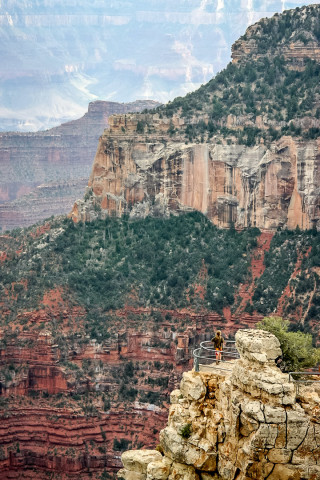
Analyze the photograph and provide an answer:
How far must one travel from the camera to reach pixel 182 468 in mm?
31797

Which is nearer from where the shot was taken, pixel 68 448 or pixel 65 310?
pixel 68 448

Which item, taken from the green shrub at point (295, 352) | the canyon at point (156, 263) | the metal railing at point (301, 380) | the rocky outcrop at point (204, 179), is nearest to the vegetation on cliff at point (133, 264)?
the canyon at point (156, 263)

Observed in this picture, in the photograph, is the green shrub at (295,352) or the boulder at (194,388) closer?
the boulder at (194,388)

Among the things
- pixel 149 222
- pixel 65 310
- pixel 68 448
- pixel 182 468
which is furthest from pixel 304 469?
pixel 149 222

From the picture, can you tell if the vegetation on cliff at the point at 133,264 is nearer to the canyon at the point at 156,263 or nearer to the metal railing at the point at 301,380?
the canyon at the point at 156,263

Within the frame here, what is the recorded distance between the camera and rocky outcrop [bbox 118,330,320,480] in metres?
29.4

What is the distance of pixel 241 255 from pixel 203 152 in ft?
31.0

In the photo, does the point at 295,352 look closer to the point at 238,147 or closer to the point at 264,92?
the point at 238,147

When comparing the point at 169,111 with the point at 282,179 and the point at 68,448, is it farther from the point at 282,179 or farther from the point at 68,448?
the point at 68,448

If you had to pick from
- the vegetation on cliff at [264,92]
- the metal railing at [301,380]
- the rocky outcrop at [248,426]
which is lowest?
the rocky outcrop at [248,426]

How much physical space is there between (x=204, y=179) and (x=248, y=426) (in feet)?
226

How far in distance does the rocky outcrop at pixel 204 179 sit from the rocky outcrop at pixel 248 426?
193 feet

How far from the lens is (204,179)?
98.1m

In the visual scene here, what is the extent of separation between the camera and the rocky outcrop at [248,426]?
2944cm
